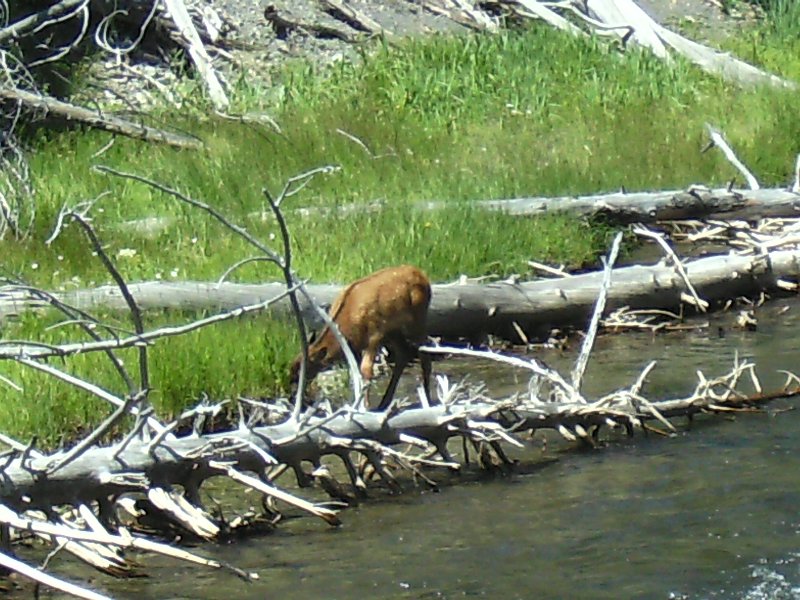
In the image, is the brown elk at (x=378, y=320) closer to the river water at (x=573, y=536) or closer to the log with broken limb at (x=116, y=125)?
the river water at (x=573, y=536)

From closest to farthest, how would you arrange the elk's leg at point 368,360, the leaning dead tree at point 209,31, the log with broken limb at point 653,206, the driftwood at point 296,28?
the elk's leg at point 368,360 → the log with broken limb at point 653,206 → the leaning dead tree at point 209,31 → the driftwood at point 296,28

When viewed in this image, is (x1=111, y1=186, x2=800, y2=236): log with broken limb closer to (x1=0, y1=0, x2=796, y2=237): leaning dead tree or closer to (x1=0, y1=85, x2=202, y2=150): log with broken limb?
(x1=0, y1=85, x2=202, y2=150): log with broken limb

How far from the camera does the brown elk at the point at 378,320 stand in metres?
8.45

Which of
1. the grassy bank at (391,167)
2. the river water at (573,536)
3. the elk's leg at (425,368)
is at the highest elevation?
the river water at (573,536)

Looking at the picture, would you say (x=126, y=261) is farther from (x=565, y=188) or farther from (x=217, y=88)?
(x=217, y=88)

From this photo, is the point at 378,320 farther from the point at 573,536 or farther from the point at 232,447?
the point at 573,536

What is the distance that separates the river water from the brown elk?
99 centimetres

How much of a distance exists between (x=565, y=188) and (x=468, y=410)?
17.3ft

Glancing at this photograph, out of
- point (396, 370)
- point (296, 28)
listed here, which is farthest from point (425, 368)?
point (296, 28)

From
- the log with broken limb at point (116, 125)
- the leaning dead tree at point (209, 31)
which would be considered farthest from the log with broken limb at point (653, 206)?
the leaning dead tree at point (209, 31)

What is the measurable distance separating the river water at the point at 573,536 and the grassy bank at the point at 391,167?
166 cm

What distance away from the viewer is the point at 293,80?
49.7 ft

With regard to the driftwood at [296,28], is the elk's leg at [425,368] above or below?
above

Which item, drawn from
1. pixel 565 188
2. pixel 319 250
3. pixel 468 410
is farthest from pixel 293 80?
pixel 468 410
